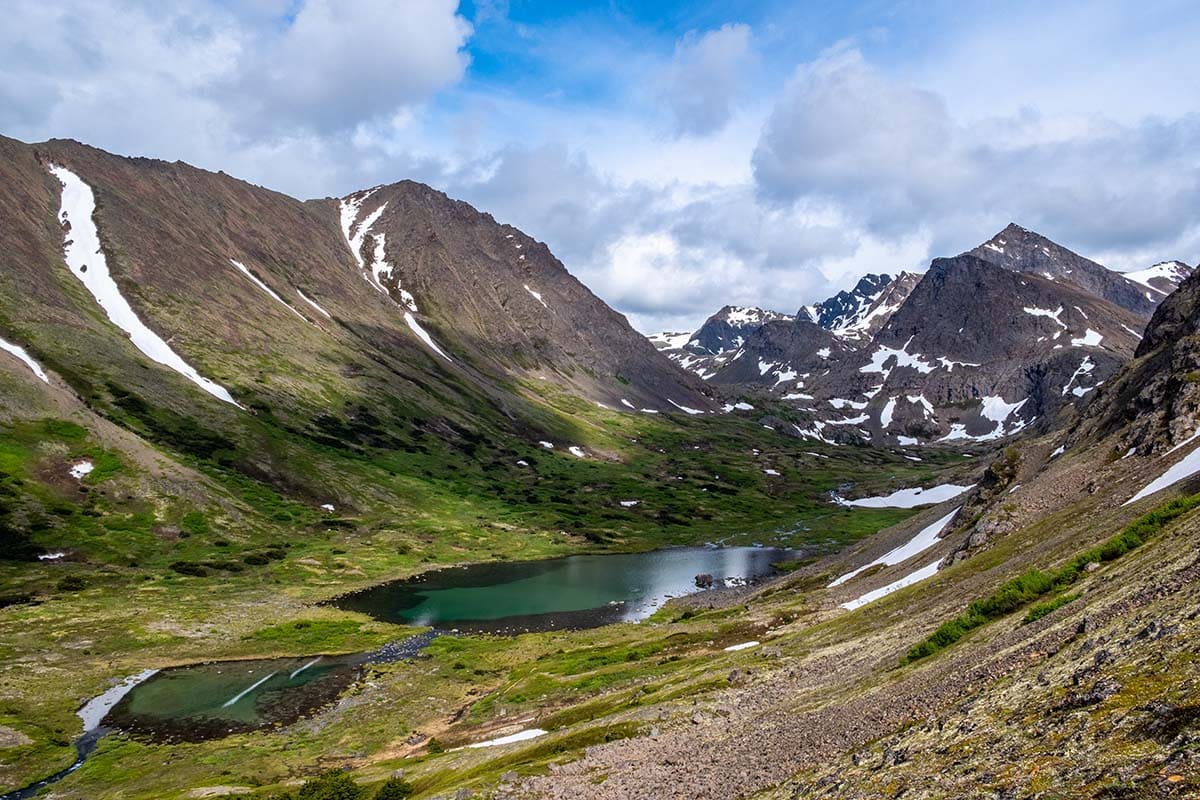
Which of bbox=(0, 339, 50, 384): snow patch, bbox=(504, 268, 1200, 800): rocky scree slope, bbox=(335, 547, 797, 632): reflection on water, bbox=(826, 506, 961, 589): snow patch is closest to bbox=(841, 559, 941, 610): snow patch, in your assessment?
bbox=(504, 268, 1200, 800): rocky scree slope

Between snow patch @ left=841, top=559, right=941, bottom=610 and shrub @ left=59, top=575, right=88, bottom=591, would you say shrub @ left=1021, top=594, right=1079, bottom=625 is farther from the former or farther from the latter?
shrub @ left=59, top=575, right=88, bottom=591

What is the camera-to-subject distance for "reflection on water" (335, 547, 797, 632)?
102500mm

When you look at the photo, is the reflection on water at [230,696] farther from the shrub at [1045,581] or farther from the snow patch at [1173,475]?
the snow patch at [1173,475]

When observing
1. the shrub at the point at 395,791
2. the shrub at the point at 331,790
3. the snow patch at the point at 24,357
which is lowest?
the shrub at the point at 395,791

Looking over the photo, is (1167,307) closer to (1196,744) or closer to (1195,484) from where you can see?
(1195,484)

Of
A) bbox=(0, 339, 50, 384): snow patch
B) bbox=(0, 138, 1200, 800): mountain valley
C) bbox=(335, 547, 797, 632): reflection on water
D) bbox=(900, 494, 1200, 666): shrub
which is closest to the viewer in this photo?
bbox=(0, 138, 1200, 800): mountain valley

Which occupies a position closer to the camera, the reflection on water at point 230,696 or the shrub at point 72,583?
the reflection on water at point 230,696

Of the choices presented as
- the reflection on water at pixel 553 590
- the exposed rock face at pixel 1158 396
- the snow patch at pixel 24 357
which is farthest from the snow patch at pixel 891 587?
the snow patch at pixel 24 357

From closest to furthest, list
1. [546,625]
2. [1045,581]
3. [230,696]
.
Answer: [1045,581], [230,696], [546,625]

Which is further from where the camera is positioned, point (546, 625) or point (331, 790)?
point (546, 625)

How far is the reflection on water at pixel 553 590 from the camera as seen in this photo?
4035 inches

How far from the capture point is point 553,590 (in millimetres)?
121625

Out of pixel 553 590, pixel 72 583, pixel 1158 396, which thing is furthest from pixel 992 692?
pixel 72 583

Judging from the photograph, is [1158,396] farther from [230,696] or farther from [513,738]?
[230,696]
